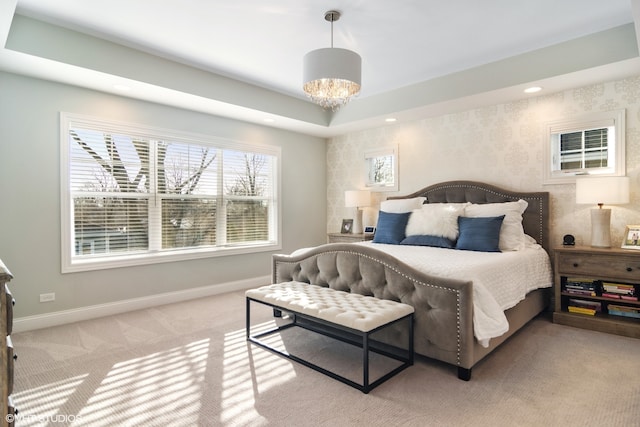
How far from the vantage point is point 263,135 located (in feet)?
17.6

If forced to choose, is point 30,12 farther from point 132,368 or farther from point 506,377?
point 506,377

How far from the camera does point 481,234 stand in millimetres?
3559

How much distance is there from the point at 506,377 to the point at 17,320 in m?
4.17

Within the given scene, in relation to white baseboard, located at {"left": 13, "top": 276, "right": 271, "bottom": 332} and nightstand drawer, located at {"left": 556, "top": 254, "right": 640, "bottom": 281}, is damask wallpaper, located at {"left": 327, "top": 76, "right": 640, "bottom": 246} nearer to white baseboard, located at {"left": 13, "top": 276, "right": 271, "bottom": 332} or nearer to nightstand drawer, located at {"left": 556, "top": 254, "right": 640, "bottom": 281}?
nightstand drawer, located at {"left": 556, "top": 254, "right": 640, "bottom": 281}

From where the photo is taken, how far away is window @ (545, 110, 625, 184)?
3.54 m

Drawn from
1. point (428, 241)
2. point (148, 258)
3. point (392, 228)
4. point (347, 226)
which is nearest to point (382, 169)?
point (347, 226)

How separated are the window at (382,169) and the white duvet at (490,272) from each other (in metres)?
1.81

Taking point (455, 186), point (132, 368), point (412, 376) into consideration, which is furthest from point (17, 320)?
point (455, 186)

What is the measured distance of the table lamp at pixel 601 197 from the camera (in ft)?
10.6

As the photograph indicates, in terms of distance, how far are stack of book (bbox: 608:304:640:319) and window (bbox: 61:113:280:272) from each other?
13.5ft

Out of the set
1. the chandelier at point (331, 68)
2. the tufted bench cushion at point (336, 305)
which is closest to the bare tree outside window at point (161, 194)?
the tufted bench cushion at point (336, 305)

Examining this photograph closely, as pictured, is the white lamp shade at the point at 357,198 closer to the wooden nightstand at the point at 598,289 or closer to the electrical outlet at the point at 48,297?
the wooden nightstand at the point at 598,289

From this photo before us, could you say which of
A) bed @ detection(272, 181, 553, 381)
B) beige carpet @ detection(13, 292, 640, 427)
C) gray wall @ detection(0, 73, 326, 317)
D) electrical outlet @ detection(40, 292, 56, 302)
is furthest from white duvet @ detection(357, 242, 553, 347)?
electrical outlet @ detection(40, 292, 56, 302)

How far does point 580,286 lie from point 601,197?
2.90 ft
